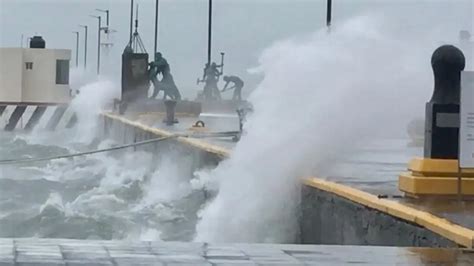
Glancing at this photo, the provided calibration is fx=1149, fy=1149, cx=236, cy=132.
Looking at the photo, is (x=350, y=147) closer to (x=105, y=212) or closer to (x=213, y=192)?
(x=213, y=192)

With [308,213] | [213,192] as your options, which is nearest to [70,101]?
[213,192]

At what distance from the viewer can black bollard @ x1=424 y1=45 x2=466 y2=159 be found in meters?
9.73

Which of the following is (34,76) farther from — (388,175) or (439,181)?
(439,181)

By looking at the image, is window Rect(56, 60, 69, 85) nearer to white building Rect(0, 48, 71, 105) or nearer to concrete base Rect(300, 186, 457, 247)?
white building Rect(0, 48, 71, 105)

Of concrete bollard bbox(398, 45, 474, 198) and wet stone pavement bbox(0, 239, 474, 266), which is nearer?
wet stone pavement bbox(0, 239, 474, 266)

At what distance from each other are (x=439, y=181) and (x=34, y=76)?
4041 centimetres

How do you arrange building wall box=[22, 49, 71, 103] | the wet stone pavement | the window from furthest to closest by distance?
the window, building wall box=[22, 49, 71, 103], the wet stone pavement

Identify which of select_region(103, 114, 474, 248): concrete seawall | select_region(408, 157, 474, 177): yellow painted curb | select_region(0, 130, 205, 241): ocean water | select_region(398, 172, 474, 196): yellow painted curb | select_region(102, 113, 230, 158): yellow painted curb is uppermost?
select_region(408, 157, 474, 177): yellow painted curb

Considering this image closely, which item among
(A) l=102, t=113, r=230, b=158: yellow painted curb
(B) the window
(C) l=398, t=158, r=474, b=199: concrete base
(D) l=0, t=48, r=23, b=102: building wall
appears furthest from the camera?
(B) the window

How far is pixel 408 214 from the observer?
8344 mm

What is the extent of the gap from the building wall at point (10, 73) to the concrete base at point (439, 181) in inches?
1540

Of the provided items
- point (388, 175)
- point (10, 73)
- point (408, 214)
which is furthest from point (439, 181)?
point (10, 73)

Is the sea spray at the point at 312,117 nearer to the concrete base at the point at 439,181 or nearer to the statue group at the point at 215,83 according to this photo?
the concrete base at the point at 439,181

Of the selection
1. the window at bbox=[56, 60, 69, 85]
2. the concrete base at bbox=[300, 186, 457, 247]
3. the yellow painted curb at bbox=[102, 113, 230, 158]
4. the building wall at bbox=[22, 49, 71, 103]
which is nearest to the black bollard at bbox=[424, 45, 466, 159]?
the concrete base at bbox=[300, 186, 457, 247]
